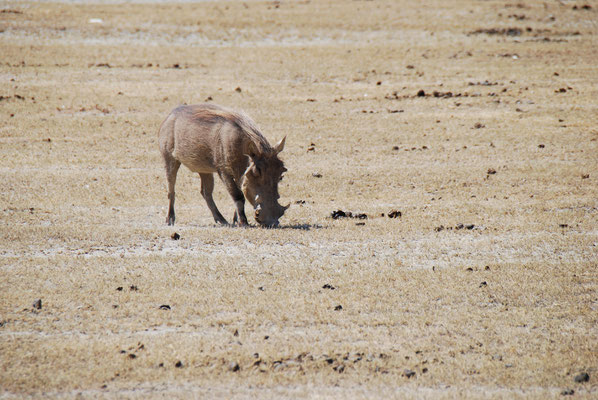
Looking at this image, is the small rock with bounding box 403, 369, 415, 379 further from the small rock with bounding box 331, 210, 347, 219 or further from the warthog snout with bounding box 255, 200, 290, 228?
the small rock with bounding box 331, 210, 347, 219

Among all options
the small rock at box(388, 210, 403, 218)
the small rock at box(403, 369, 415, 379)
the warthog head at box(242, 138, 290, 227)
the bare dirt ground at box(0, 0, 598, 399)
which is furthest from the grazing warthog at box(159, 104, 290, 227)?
the small rock at box(403, 369, 415, 379)

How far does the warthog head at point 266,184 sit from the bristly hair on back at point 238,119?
120mm

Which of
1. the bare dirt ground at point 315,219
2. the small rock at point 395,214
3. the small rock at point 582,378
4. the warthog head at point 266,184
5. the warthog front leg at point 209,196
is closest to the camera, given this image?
the small rock at point 582,378

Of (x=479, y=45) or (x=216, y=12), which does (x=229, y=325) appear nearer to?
(x=479, y=45)

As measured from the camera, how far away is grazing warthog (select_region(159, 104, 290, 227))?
970 cm

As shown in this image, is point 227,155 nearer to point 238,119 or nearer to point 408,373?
point 238,119

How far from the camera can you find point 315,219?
10.5 m

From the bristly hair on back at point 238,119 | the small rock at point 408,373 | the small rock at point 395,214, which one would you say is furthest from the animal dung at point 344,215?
the small rock at point 408,373

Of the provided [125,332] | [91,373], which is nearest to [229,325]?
[125,332]

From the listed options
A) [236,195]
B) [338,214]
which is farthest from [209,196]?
[338,214]

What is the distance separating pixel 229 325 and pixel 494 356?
221 cm

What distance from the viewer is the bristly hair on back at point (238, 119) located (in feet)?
31.9

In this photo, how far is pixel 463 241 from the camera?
9.16m

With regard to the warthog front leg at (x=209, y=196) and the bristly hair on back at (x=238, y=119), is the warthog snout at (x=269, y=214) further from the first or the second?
the warthog front leg at (x=209, y=196)
